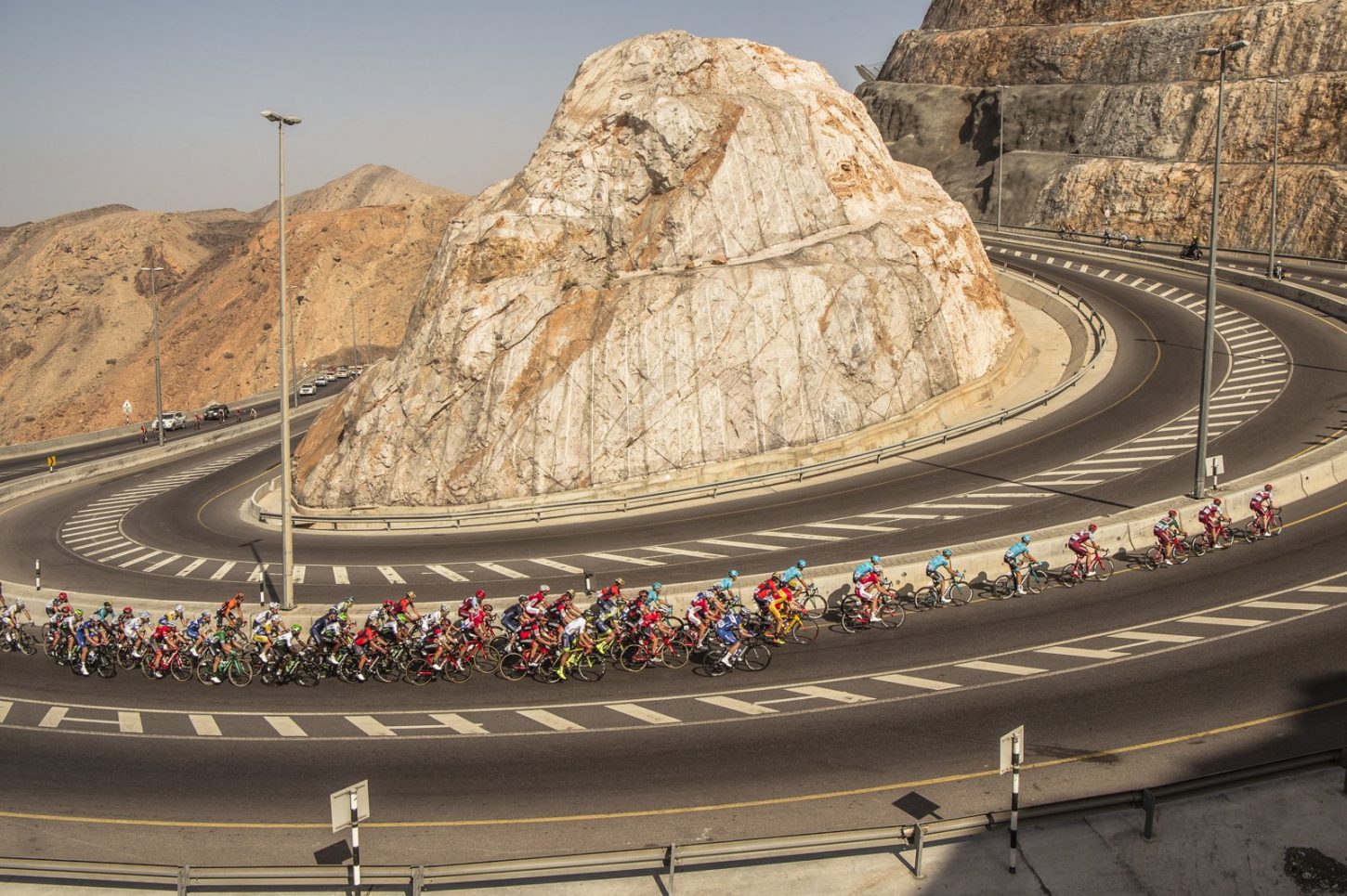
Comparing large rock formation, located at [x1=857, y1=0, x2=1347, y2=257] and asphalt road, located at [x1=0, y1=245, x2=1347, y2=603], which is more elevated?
large rock formation, located at [x1=857, y1=0, x2=1347, y2=257]

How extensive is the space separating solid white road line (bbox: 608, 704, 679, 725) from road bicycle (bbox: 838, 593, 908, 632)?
6.01 meters

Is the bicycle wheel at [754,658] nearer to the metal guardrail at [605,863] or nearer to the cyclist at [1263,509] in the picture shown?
the metal guardrail at [605,863]

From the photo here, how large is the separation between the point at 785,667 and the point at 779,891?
8528 mm

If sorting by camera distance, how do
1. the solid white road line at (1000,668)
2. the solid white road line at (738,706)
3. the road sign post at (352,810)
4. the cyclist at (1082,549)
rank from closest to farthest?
the road sign post at (352,810)
the solid white road line at (738,706)
the solid white road line at (1000,668)
the cyclist at (1082,549)

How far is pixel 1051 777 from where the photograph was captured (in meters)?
16.2

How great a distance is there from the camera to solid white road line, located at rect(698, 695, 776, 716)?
19625mm

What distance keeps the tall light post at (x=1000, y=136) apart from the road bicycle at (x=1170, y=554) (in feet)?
209

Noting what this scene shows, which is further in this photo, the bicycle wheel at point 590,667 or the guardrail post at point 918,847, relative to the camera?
the bicycle wheel at point 590,667

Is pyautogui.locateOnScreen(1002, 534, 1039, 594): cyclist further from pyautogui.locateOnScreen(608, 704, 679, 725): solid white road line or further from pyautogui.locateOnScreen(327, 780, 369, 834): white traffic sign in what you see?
pyautogui.locateOnScreen(327, 780, 369, 834): white traffic sign

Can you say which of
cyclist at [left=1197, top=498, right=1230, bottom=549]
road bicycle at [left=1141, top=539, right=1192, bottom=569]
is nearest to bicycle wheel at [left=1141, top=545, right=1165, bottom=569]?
road bicycle at [left=1141, top=539, right=1192, bottom=569]

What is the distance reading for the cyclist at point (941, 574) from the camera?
24953 millimetres

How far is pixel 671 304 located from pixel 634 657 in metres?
22.8

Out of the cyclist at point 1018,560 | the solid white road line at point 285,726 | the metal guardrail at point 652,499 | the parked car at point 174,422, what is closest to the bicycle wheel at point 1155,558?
the cyclist at point 1018,560

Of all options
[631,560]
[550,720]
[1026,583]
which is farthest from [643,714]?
[631,560]
